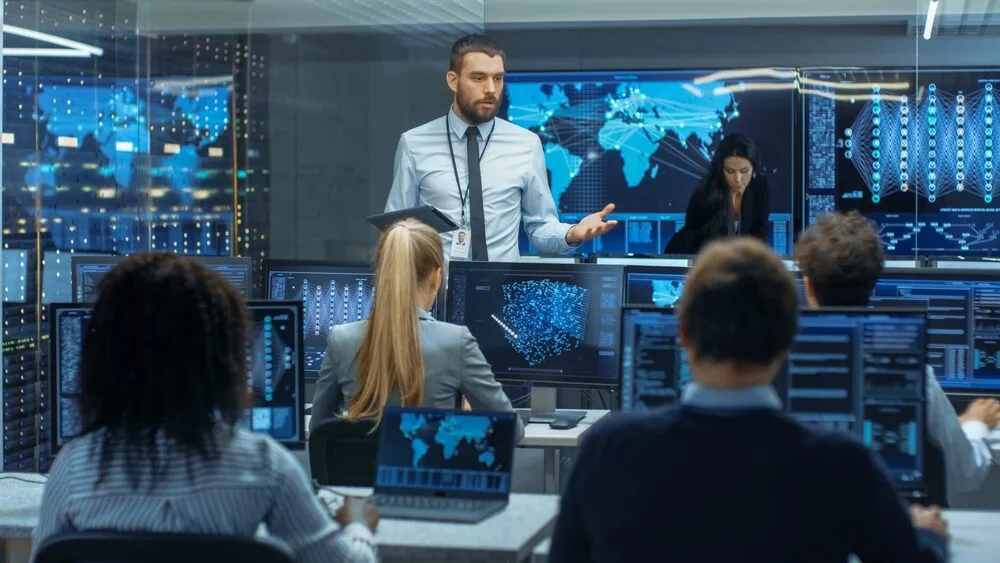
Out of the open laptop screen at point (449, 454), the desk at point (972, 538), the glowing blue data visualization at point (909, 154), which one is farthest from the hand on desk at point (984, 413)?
the glowing blue data visualization at point (909, 154)

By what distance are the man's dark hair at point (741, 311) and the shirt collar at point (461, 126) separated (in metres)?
3.29

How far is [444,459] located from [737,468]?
100 centimetres

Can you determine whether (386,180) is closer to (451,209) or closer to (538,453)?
(451,209)

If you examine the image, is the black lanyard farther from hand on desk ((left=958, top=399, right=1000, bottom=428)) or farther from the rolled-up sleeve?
hand on desk ((left=958, top=399, right=1000, bottom=428))

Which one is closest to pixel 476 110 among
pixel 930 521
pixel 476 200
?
pixel 476 200

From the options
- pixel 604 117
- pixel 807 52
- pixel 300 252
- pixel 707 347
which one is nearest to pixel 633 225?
pixel 604 117

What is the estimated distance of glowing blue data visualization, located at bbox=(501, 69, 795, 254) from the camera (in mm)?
6762

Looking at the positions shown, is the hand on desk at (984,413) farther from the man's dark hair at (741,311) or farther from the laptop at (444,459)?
the man's dark hair at (741,311)

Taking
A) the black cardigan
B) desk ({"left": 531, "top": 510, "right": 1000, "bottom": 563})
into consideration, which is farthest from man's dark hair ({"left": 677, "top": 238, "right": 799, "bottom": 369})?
the black cardigan

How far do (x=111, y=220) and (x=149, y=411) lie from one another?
3.88 meters

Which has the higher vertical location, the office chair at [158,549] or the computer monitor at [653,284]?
the computer monitor at [653,284]

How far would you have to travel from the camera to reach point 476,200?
4.82 metres

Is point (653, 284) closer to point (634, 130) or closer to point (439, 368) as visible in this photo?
point (439, 368)

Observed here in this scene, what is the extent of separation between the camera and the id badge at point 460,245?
4.77m
